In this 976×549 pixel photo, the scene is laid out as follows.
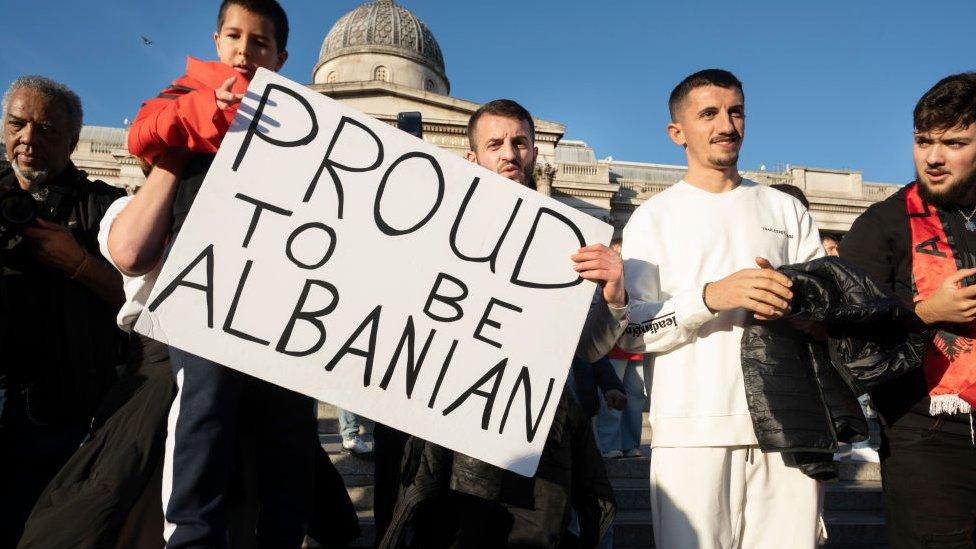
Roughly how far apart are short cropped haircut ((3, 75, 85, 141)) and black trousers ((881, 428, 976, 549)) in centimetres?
337

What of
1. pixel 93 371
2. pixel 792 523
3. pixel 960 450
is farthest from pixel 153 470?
pixel 960 450

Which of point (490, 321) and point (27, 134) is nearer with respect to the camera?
point (490, 321)

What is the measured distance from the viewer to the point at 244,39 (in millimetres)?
2289

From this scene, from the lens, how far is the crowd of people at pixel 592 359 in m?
2.09

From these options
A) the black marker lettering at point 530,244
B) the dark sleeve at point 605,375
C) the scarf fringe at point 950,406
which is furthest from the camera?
the dark sleeve at point 605,375

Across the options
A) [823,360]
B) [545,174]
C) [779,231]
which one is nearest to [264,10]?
[779,231]

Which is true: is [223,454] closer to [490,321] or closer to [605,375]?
[490,321]

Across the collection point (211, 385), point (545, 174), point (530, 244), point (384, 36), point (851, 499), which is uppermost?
point (384, 36)

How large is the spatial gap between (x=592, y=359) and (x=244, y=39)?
5.19 feet

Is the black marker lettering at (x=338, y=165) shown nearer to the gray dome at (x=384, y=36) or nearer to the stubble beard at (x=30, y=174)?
the stubble beard at (x=30, y=174)

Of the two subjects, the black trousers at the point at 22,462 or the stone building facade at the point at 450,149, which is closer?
the black trousers at the point at 22,462

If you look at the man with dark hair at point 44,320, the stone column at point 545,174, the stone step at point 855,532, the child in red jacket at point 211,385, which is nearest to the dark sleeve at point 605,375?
the stone step at point 855,532

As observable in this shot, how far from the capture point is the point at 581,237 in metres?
2.32

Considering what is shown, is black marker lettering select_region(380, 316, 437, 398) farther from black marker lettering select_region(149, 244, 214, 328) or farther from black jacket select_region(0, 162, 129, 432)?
black jacket select_region(0, 162, 129, 432)
